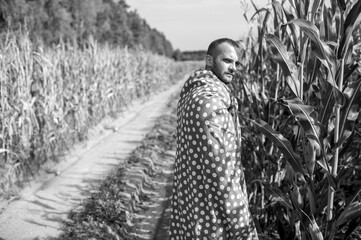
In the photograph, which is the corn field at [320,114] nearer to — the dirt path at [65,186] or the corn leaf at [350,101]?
the corn leaf at [350,101]

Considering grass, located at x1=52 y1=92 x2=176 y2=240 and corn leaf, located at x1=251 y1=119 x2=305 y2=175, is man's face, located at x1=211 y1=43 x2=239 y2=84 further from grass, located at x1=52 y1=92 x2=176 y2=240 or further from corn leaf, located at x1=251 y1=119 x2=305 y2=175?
grass, located at x1=52 y1=92 x2=176 y2=240

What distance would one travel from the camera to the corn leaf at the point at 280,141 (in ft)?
6.85

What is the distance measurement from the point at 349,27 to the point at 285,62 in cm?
34

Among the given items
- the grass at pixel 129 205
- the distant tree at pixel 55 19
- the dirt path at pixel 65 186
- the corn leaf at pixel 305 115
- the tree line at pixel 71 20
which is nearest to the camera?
the corn leaf at pixel 305 115

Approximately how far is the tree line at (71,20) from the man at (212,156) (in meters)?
5.36

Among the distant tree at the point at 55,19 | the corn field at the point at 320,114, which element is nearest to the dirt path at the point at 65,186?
the corn field at the point at 320,114

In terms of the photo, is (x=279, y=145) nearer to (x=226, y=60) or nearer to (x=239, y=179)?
(x=239, y=179)

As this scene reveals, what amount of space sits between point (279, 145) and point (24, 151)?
164 inches

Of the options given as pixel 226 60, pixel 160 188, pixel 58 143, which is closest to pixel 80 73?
pixel 58 143

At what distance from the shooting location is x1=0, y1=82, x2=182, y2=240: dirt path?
4.18m

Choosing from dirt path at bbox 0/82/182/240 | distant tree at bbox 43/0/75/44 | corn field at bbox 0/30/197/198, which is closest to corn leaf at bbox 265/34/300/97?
dirt path at bbox 0/82/182/240

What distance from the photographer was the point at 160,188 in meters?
5.56

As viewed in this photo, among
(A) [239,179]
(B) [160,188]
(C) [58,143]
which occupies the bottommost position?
(B) [160,188]

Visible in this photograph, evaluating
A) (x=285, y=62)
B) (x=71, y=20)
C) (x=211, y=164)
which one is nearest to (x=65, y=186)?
(x=211, y=164)
